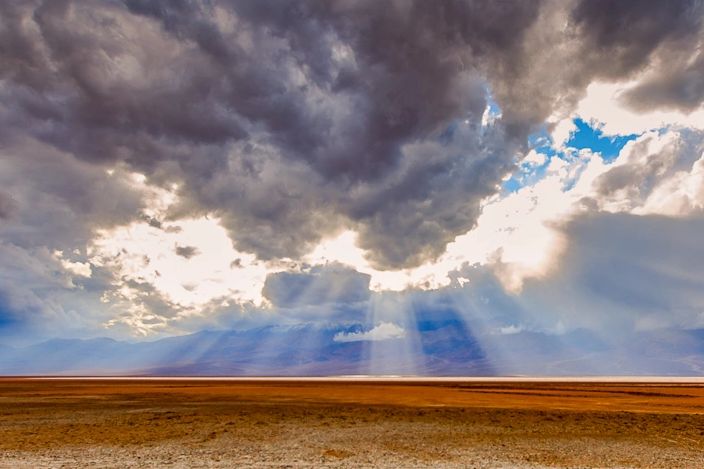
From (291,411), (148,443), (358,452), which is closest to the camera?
(358,452)

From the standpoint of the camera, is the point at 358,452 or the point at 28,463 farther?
the point at 358,452

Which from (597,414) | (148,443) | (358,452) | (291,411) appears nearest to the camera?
(358,452)

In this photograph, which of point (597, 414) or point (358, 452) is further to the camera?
point (597, 414)

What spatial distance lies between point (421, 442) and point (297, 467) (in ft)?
31.3

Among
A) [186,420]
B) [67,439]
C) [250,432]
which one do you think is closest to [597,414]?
[250,432]

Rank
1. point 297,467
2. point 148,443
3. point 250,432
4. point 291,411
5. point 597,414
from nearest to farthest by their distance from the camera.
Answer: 1. point 297,467
2. point 148,443
3. point 250,432
4. point 597,414
5. point 291,411

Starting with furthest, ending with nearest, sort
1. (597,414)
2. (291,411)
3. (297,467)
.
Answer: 1. (291,411)
2. (597,414)
3. (297,467)

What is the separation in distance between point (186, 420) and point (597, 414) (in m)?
33.9

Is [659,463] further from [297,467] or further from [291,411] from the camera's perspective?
[291,411]

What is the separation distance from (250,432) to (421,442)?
11109 millimetres

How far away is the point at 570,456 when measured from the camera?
81.6 feet

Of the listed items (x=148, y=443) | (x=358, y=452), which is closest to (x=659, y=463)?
(x=358, y=452)

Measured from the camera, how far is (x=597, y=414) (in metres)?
43.2

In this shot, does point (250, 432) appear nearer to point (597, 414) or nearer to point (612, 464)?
point (612, 464)
